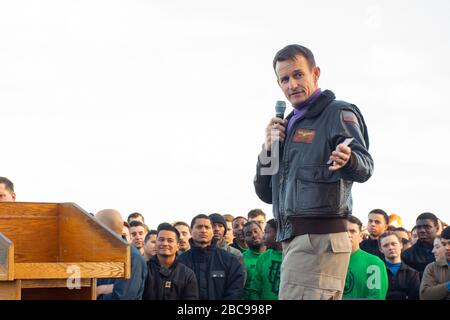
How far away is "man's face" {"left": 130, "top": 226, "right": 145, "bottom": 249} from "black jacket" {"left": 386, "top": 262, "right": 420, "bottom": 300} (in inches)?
151

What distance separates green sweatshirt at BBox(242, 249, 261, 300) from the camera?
33.8 ft

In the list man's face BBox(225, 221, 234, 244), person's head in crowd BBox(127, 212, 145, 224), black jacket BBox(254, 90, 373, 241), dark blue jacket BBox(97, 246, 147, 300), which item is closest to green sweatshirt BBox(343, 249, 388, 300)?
dark blue jacket BBox(97, 246, 147, 300)

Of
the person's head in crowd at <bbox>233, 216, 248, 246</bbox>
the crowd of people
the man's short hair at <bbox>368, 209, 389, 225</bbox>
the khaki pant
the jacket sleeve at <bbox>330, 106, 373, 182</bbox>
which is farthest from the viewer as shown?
the person's head in crowd at <bbox>233, 216, 248, 246</bbox>

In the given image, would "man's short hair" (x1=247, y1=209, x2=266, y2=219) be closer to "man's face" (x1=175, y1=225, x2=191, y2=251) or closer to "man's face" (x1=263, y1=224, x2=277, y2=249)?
"man's face" (x1=175, y1=225, x2=191, y2=251)

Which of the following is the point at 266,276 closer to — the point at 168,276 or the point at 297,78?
the point at 168,276

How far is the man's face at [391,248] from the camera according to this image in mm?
10578

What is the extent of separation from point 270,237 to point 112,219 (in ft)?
8.80

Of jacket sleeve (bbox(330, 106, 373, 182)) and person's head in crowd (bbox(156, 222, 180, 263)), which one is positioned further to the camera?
person's head in crowd (bbox(156, 222, 180, 263))

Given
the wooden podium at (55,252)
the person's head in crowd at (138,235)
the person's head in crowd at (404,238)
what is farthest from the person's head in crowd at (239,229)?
the wooden podium at (55,252)

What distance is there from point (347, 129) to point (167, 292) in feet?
17.5

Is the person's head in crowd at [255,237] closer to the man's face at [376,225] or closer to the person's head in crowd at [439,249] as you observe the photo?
the man's face at [376,225]

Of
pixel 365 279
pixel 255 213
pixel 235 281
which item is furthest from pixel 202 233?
pixel 255 213

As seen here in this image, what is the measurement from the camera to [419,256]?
11.4m

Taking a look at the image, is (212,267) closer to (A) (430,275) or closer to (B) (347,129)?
(A) (430,275)
